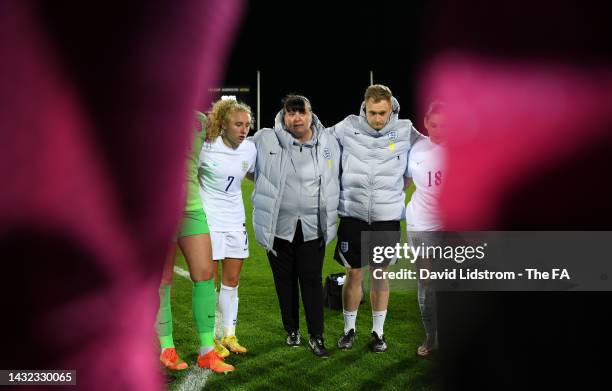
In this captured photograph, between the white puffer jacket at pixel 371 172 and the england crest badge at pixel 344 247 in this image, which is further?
the england crest badge at pixel 344 247

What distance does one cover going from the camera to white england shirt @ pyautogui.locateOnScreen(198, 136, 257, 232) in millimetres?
3502

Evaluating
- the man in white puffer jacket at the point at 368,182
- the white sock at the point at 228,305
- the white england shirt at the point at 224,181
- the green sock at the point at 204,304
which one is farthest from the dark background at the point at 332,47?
the white sock at the point at 228,305

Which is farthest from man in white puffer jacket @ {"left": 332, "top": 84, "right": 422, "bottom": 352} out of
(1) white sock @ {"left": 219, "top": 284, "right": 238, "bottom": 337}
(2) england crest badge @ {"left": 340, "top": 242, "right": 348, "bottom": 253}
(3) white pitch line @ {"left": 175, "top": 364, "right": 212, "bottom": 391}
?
(3) white pitch line @ {"left": 175, "top": 364, "right": 212, "bottom": 391}

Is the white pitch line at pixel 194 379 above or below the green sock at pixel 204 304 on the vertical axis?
below

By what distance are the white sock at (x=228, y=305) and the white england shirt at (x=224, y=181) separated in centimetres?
38

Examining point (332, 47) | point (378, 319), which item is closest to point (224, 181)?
point (378, 319)

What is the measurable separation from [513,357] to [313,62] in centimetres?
32

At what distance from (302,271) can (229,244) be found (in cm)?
45

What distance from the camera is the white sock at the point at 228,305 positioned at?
12.2ft

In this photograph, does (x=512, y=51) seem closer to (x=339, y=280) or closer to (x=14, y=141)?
Answer: (x=14, y=141)

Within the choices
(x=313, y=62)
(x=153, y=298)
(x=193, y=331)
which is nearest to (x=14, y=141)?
(x=153, y=298)

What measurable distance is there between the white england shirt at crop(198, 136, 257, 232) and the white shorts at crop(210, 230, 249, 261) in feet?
0.10

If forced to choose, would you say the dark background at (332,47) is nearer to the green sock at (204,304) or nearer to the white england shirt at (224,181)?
the green sock at (204,304)

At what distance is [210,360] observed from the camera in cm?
317
